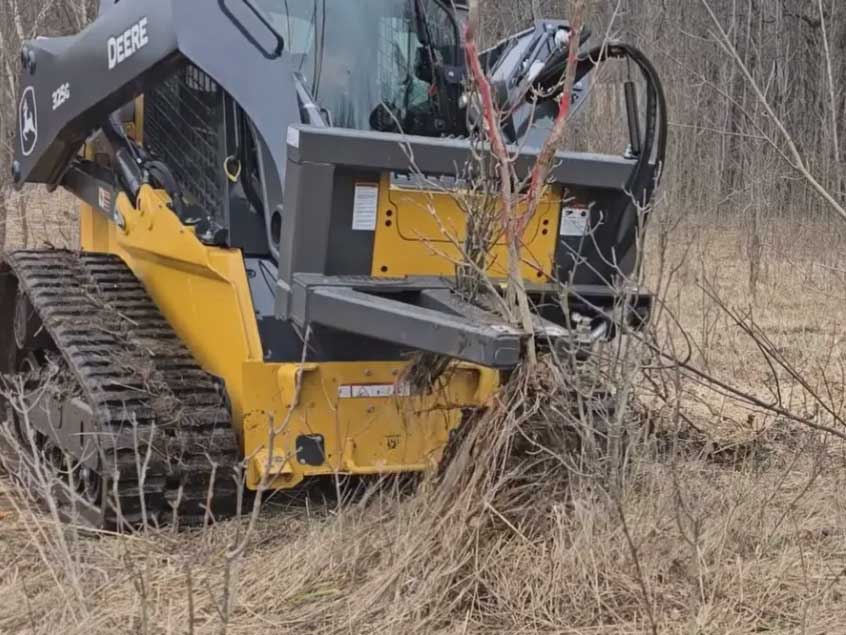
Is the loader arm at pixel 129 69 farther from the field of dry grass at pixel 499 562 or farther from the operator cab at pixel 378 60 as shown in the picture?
the field of dry grass at pixel 499 562

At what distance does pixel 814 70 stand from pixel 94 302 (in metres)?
14.5

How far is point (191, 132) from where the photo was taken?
192 inches

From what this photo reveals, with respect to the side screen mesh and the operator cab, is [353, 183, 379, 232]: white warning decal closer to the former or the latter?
the operator cab

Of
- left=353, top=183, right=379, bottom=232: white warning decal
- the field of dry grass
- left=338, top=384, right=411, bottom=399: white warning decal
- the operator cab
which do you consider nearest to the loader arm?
the operator cab

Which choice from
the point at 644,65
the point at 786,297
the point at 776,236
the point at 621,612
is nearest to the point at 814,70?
the point at 776,236

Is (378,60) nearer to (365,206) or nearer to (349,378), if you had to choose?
Result: (365,206)

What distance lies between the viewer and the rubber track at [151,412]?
13.2 feet

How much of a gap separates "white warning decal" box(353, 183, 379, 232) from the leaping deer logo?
218cm

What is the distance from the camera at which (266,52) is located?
4148mm

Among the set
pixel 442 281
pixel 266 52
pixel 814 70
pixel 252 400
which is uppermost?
pixel 814 70

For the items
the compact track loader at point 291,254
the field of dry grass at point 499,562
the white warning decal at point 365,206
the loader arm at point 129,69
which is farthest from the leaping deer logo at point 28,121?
the white warning decal at point 365,206

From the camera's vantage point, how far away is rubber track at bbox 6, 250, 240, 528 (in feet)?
13.2

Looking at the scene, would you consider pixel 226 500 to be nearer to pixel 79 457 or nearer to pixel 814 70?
pixel 79 457

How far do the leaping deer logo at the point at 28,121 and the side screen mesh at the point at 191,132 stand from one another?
59 centimetres
